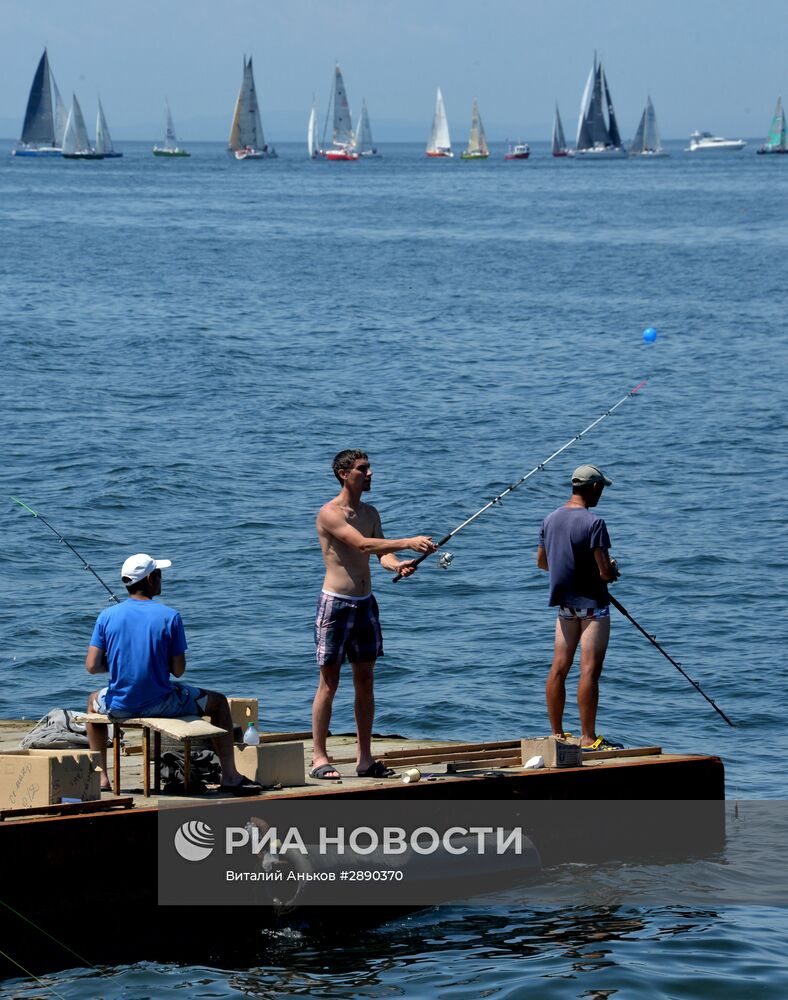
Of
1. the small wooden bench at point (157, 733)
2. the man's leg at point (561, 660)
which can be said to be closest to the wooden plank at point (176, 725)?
the small wooden bench at point (157, 733)

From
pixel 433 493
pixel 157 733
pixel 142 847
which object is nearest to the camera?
pixel 142 847

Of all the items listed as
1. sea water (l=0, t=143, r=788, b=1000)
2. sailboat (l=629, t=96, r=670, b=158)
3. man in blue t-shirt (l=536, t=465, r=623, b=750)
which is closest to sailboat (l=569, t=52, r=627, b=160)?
sailboat (l=629, t=96, r=670, b=158)

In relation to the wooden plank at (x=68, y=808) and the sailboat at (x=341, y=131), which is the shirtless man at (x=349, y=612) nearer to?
the wooden plank at (x=68, y=808)

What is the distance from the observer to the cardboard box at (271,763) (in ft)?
26.8

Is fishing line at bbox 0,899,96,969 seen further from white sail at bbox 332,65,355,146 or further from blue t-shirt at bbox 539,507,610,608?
white sail at bbox 332,65,355,146

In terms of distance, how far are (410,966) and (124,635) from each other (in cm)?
205

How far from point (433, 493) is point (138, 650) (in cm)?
1357

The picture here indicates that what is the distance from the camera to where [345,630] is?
Answer: 8.51 metres

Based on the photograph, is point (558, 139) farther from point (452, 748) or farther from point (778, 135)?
point (452, 748)

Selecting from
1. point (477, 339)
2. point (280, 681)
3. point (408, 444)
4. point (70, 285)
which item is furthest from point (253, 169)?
point (280, 681)

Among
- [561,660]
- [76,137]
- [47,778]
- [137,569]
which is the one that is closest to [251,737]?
[137,569]

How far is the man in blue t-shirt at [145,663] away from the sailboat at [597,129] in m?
159

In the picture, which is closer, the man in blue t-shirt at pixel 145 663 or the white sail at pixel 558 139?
the man in blue t-shirt at pixel 145 663

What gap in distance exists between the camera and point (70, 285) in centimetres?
4603
